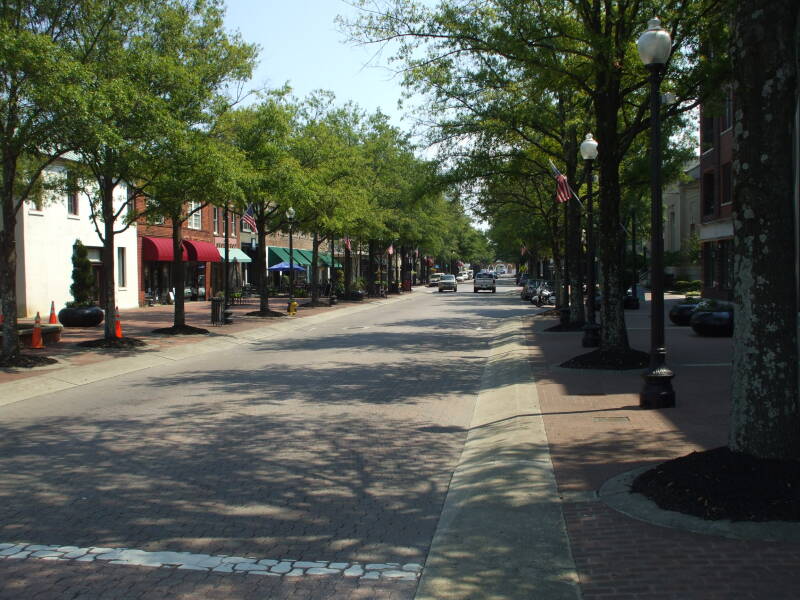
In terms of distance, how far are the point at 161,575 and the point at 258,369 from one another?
34.4 ft

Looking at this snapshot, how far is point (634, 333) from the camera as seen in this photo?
21.3m

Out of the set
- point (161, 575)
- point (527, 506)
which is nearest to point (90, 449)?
point (161, 575)

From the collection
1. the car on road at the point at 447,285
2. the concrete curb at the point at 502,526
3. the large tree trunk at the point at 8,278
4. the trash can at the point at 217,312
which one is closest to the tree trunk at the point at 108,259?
the large tree trunk at the point at 8,278

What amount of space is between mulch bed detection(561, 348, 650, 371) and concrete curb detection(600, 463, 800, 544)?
25.7ft

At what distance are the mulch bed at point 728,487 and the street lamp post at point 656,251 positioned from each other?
3719 mm

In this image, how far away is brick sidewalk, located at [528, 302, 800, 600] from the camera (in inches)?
167

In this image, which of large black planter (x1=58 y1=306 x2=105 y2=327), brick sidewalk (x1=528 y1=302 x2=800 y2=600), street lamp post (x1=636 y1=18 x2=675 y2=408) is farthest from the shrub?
street lamp post (x1=636 y1=18 x2=675 y2=408)

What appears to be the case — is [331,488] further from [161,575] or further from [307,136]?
[307,136]

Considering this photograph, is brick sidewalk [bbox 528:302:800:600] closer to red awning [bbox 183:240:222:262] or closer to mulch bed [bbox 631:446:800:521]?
mulch bed [bbox 631:446:800:521]

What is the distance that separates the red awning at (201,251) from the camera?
40031 mm

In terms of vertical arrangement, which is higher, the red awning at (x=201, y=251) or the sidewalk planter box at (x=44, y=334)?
the red awning at (x=201, y=251)

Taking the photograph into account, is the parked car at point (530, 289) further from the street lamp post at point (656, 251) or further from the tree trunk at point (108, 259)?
the street lamp post at point (656, 251)

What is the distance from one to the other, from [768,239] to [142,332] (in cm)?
2002

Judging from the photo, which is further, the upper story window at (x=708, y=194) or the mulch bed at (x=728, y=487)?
the upper story window at (x=708, y=194)
